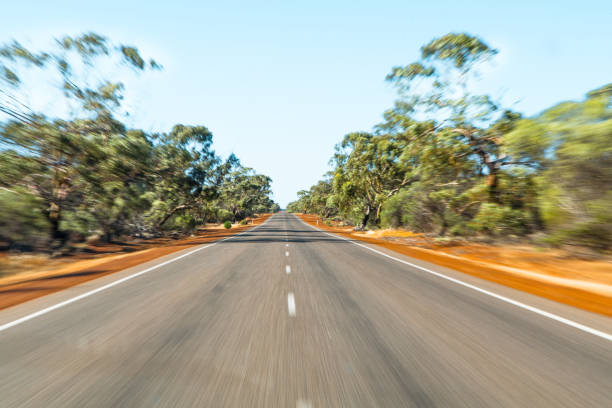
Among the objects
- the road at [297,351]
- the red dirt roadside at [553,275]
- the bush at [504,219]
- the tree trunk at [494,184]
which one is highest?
the tree trunk at [494,184]

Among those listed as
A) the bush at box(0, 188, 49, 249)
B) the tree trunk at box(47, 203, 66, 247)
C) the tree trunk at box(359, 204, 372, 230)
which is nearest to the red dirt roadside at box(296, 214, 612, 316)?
the bush at box(0, 188, 49, 249)

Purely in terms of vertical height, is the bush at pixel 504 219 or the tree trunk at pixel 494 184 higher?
the tree trunk at pixel 494 184

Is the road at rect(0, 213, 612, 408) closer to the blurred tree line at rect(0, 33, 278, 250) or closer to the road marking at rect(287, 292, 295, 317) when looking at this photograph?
the road marking at rect(287, 292, 295, 317)

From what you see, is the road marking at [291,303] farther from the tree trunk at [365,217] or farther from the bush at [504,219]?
the tree trunk at [365,217]

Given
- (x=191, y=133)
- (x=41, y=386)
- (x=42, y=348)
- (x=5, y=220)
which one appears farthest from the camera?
(x=191, y=133)

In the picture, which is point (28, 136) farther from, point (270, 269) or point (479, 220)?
point (479, 220)

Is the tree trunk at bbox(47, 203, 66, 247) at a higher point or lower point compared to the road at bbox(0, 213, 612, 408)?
higher

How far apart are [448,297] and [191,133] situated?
108ft

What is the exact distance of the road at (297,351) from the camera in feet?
9.64

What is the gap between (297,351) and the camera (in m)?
3.91

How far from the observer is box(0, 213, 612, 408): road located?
294 centimetres

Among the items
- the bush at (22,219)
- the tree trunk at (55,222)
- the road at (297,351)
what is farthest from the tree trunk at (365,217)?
the road at (297,351)

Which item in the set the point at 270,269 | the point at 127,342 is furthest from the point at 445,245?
the point at 127,342

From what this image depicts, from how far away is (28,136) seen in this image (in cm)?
1534
